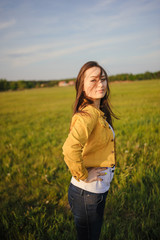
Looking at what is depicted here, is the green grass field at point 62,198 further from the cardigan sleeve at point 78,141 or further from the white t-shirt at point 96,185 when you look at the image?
the cardigan sleeve at point 78,141

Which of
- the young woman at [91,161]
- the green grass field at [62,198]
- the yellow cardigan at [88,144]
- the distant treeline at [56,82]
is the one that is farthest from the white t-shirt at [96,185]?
the distant treeline at [56,82]

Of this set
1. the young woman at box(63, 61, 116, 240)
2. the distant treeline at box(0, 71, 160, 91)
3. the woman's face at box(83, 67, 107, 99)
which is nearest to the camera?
the young woman at box(63, 61, 116, 240)

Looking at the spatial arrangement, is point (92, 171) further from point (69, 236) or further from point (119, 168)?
point (119, 168)

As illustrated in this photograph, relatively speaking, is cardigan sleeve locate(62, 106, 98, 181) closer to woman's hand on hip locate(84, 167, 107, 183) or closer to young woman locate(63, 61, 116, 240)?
young woman locate(63, 61, 116, 240)

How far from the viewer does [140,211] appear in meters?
2.13

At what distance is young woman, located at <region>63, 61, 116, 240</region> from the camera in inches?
48.2

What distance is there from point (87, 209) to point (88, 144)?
57 centimetres

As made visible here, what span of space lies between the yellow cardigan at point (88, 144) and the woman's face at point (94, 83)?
0.16 m

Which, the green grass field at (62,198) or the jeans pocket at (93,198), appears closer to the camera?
the jeans pocket at (93,198)

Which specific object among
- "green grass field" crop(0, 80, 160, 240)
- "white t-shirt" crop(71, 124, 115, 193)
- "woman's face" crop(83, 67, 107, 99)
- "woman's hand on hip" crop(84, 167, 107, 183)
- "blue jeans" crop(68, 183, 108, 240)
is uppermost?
"woman's face" crop(83, 67, 107, 99)

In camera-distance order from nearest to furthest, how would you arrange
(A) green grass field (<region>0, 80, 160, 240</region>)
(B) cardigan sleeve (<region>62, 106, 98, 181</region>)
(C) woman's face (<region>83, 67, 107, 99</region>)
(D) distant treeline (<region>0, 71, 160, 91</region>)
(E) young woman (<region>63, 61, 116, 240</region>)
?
(B) cardigan sleeve (<region>62, 106, 98, 181</region>)
(E) young woman (<region>63, 61, 116, 240</region>)
(C) woman's face (<region>83, 67, 107, 99</region>)
(A) green grass field (<region>0, 80, 160, 240</region>)
(D) distant treeline (<region>0, 71, 160, 91</region>)

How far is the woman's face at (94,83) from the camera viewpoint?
4.49 ft

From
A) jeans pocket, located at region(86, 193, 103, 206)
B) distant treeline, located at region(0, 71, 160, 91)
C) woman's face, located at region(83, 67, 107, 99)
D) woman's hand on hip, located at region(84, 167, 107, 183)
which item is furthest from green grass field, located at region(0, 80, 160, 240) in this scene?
distant treeline, located at region(0, 71, 160, 91)

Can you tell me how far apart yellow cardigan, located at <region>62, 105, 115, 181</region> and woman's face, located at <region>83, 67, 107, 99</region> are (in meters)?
0.16
